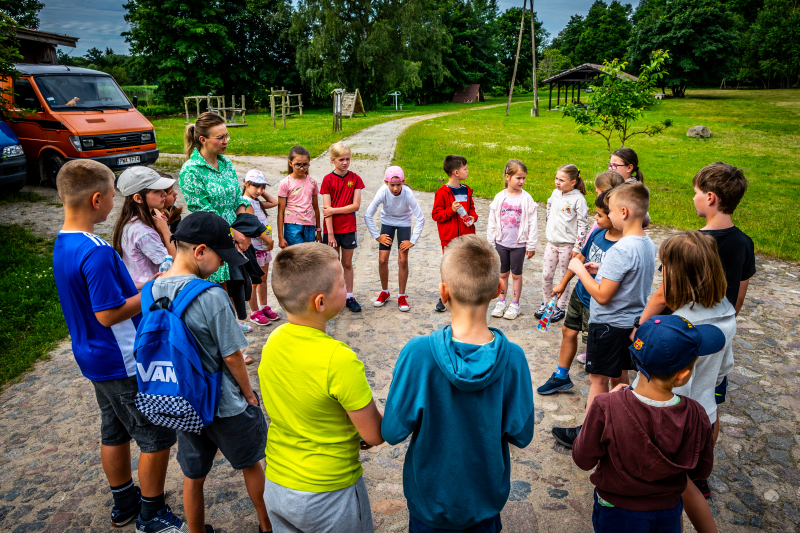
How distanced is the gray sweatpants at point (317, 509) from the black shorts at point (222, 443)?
1.68 feet

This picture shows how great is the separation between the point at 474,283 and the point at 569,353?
274cm

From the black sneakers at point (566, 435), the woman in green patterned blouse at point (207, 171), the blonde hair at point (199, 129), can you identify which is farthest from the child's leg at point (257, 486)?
the blonde hair at point (199, 129)

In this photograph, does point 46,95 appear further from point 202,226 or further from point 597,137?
point 597,137

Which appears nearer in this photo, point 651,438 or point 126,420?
point 651,438

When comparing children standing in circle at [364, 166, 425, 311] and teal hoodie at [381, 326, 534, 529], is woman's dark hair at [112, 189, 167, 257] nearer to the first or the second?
teal hoodie at [381, 326, 534, 529]

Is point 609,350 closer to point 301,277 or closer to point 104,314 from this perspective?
point 301,277

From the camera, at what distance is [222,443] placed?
2611 mm

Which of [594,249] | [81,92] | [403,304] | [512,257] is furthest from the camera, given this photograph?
[81,92]

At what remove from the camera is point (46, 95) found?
12.0m

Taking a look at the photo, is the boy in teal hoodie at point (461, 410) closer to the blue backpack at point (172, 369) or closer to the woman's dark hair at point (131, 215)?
the blue backpack at point (172, 369)

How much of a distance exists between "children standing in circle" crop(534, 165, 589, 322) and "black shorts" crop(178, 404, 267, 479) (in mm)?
4022

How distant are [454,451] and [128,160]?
13322mm

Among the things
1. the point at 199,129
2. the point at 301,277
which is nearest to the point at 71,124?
the point at 199,129

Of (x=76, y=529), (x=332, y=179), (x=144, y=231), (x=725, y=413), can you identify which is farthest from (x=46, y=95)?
(x=725, y=413)
